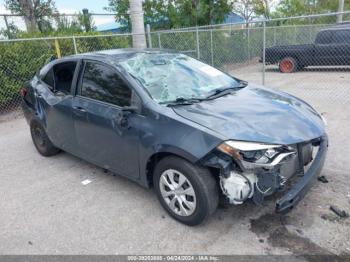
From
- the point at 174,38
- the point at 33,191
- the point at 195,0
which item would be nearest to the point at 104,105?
the point at 33,191

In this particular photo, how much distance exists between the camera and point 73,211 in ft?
11.5

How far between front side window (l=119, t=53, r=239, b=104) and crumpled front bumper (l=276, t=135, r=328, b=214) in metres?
1.29

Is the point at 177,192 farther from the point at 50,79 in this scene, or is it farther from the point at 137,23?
the point at 137,23

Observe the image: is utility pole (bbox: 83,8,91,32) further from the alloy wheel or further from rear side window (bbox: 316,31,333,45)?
the alloy wheel

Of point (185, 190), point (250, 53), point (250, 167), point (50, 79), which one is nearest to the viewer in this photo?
point (250, 167)

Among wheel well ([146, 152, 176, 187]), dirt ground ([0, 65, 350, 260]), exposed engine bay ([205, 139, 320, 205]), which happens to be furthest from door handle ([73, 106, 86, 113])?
exposed engine bay ([205, 139, 320, 205])

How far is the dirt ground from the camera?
284 cm

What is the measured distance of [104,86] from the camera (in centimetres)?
369

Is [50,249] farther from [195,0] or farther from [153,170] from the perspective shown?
[195,0]

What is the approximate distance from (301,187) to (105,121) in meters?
2.11

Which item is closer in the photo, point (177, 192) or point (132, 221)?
point (177, 192)

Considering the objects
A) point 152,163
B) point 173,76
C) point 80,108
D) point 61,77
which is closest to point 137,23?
point 61,77

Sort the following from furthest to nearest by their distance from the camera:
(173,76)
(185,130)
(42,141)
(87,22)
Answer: (87,22)
(42,141)
(173,76)
(185,130)

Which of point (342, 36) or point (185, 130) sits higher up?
point (342, 36)
